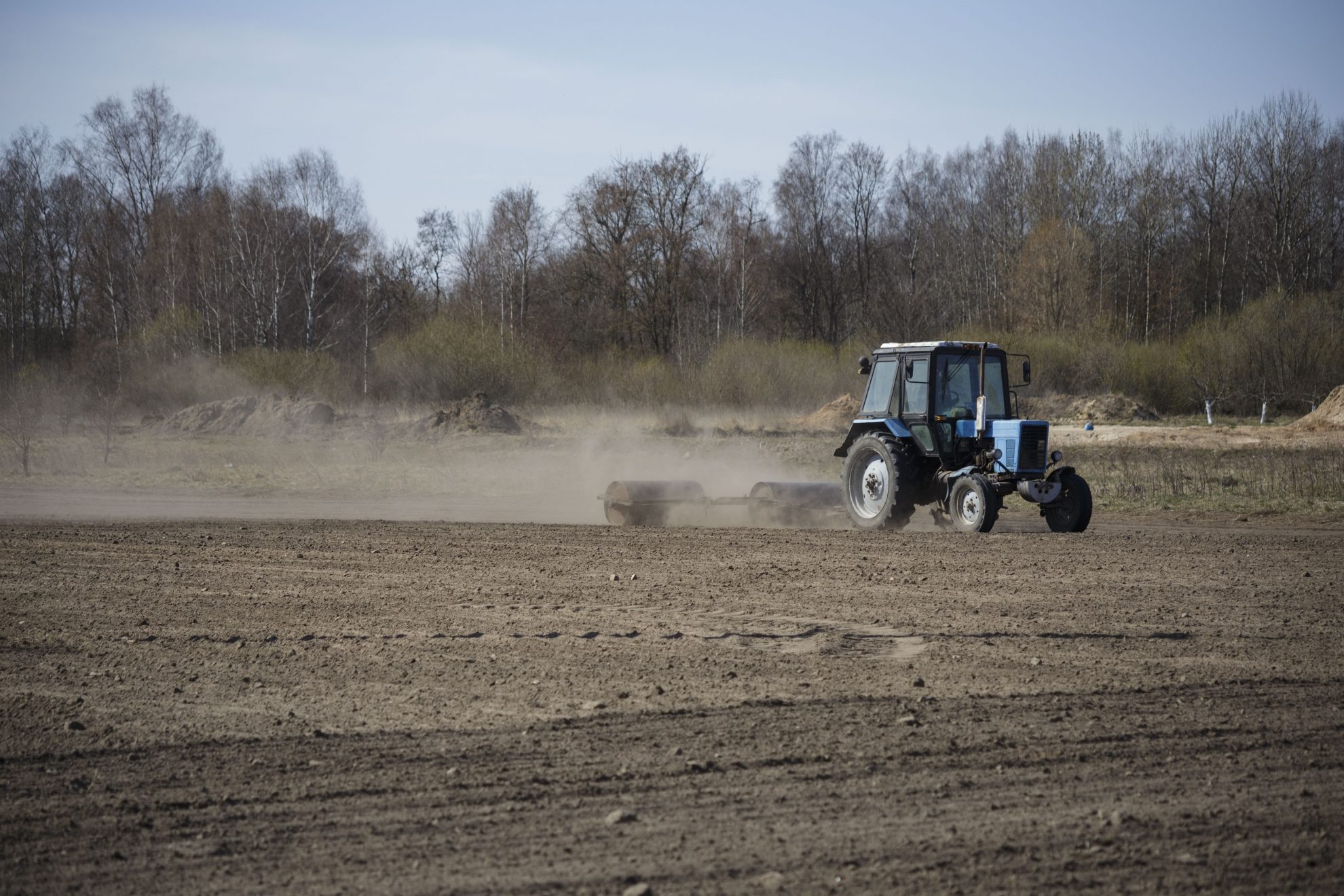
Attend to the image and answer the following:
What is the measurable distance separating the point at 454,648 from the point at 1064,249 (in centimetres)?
4072

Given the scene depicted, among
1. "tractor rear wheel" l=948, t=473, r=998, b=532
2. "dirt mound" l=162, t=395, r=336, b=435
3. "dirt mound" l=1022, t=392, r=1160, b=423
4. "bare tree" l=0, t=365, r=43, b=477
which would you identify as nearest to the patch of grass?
"tractor rear wheel" l=948, t=473, r=998, b=532

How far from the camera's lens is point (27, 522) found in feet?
44.5

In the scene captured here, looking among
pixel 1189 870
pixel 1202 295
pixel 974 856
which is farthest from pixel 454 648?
pixel 1202 295

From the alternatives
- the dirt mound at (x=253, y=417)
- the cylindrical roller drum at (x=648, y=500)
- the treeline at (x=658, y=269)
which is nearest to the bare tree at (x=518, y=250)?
the treeline at (x=658, y=269)

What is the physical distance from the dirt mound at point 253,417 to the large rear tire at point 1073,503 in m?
23.2

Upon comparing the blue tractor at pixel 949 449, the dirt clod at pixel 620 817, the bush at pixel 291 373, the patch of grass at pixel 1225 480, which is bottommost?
the dirt clod at pixel 620 817

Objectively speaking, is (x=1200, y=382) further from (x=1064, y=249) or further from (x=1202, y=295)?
(x=1202, y=295)

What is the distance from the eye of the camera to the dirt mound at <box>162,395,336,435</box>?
31.0m

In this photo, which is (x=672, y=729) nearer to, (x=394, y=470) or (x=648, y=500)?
(x=648, y=500)

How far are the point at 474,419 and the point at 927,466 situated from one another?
1896cm

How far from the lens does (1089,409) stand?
36750 mm

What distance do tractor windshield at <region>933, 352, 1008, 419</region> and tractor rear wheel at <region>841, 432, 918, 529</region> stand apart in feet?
2.45

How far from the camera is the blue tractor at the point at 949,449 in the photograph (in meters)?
12.0

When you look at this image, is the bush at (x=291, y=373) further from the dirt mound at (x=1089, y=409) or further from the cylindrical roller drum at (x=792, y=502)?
the cylindrical roller drum at (x=792, y=502)
